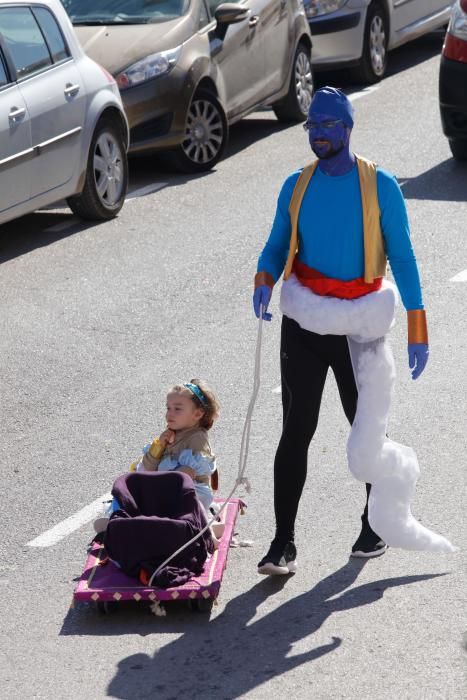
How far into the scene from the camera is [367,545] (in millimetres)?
5785

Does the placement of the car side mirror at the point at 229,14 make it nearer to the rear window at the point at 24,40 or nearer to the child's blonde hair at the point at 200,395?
the rear window at the point at 24,40

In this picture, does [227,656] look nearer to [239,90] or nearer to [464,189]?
[464,189]

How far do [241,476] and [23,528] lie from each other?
3.37 ft

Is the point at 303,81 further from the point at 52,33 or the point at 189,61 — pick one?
the point at 52,33

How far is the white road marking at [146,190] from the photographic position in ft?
40.7

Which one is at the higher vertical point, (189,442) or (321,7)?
(189,442)

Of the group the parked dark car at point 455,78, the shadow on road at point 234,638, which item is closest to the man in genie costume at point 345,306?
the shadow on road at point 234,638

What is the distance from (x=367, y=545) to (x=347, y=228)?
4.14 ft

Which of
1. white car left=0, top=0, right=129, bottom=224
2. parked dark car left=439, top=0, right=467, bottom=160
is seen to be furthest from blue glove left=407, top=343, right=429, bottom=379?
parked dark car left=439, top=0, right=467, bottom=160

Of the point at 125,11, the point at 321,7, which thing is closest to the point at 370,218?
the point at 125,11

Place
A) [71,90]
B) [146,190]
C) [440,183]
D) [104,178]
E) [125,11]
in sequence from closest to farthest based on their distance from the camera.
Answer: [71,90], [104,178], [440,183], [146,190], [125,11]

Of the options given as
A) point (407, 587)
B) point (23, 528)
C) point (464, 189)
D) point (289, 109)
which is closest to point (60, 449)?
point (23, 528)

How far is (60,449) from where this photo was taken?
7.03 metres

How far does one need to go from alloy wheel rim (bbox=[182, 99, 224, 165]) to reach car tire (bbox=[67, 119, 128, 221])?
1096mm
